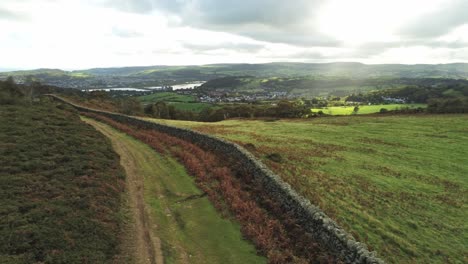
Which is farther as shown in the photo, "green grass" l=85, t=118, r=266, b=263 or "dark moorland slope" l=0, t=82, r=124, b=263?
"green grass" l=85, t=118, r=266, b=263

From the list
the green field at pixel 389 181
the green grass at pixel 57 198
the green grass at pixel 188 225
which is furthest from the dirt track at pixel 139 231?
the green field at pixel 389 181

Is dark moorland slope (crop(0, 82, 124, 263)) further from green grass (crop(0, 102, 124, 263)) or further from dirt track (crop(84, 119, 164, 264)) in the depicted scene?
dirt track (crop(84, 119, 164, 264))

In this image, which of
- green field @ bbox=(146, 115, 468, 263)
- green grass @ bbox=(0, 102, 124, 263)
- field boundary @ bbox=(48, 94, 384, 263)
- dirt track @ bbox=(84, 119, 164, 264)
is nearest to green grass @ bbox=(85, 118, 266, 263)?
dirt track @ bbox=(84, 119, 164, 264)

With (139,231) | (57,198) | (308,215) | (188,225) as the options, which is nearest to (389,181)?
(308,215)

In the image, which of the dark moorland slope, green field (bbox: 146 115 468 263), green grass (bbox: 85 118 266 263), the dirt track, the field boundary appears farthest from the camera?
green field (bbox: 146 115 468 263)

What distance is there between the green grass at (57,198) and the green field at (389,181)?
45.3ft

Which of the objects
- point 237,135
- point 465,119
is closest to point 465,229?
point 237,135

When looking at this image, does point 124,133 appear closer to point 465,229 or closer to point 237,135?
point 237,135

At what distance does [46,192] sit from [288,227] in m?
15.0

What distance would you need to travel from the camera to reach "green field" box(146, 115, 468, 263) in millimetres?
17406

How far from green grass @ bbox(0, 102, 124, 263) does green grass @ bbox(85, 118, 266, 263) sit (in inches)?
98.9

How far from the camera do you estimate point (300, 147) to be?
38.2 meters

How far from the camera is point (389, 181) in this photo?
26359 mm

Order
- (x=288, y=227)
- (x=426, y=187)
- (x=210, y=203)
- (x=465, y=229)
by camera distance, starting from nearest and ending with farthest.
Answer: (x=288, y=227), (x=465, y=229), (x=210, y=203), (x=426, y=187)
